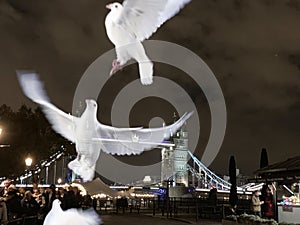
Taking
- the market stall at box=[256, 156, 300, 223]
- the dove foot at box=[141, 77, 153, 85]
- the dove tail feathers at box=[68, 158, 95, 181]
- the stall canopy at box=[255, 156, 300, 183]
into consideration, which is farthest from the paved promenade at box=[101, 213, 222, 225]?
the dove foot at box=[141, 77, 153, 85]

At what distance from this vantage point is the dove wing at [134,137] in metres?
11.1

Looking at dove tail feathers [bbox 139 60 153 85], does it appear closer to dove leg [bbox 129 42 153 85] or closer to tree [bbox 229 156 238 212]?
dove leg [bbox 129 42 153 85]

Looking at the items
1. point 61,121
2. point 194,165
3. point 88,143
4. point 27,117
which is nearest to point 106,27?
point 61,121

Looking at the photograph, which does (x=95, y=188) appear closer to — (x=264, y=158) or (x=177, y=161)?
(x=264, y=158)

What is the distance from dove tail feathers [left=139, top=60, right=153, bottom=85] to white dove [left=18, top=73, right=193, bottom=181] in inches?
149

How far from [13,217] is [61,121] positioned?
17.5ft

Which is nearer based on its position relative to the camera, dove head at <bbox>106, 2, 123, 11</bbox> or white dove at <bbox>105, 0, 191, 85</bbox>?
white dove at <bbox>105, 0, 191, 85</bbox>

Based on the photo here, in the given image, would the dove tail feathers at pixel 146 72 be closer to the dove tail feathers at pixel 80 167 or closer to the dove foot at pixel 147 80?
the dove foot at pixel 147 80

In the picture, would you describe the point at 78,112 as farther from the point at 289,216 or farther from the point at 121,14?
the point at 121,14

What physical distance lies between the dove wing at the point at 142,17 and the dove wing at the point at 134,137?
11.0 feet

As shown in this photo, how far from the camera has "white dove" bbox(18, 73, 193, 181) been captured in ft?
37.2

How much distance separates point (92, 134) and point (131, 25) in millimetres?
11263

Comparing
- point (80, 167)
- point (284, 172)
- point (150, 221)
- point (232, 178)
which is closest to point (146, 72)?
point (284, 172)

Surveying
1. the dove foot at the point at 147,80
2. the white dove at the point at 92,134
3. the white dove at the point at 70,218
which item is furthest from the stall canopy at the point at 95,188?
the dove foot at the point at 147,80
